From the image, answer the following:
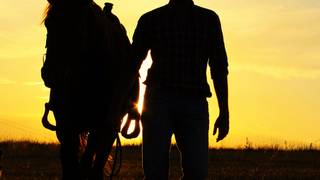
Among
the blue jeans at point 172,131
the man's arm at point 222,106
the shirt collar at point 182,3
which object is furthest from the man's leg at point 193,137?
the shirt collar at point 182,3

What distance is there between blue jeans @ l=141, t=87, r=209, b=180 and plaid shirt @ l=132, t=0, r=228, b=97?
0.37ft

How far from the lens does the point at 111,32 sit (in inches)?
332

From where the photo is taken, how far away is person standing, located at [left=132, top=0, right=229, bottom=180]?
6.44m

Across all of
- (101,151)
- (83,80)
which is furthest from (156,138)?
(101,151)

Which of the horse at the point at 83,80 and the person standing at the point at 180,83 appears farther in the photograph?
the horse at the point at 83,80

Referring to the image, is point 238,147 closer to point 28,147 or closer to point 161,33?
point 28,147

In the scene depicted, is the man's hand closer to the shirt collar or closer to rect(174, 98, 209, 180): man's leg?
rect(174, 98, 209, 180): man's leg

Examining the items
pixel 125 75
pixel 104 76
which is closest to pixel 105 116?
pixel 104 76

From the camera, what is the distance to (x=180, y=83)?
254 inches

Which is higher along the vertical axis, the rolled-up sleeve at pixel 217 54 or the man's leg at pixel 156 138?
the rolled-up sleeve at pixel 217 54

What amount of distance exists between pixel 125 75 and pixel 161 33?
1.71 feet

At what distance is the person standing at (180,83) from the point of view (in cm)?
644

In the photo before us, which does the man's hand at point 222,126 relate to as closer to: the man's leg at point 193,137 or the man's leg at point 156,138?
the man's leg at point 193,137

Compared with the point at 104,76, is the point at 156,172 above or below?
below
